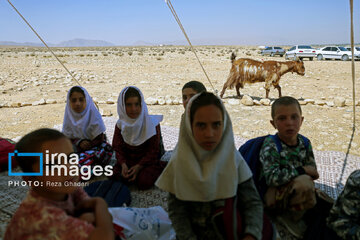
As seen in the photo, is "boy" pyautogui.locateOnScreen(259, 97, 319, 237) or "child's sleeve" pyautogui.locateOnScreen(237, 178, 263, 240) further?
"boy" pyautogui.locateOnScreen(259, 97, 319, 237)

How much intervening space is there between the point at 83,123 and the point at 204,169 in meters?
A: 2.27

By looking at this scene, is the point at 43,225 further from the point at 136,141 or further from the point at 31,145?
the point at 136,141

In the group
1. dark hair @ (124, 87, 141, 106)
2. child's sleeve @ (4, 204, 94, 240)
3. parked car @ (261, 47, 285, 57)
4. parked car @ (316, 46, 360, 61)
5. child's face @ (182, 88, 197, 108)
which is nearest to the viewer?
child's sleeve @ (4, 204, 94, 240)

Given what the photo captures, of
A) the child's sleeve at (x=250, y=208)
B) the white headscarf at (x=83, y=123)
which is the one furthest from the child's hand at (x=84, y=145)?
the child's sleeve at (x=250, y=208)

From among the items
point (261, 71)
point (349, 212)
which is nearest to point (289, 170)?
point (349, 212)

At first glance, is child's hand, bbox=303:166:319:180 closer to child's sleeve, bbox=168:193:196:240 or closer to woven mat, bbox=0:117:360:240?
woven mat, bbox=0:117:360:240

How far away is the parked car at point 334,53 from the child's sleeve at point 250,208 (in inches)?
832

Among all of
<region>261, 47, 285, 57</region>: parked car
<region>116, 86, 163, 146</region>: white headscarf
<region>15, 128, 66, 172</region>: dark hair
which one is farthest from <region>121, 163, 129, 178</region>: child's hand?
<region>261, 47, 285, 57</region>: parked car

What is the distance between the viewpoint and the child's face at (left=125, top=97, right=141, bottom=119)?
2.90 metres

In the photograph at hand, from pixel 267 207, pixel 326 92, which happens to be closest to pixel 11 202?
pixel 267 207

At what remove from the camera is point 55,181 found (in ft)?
4.01

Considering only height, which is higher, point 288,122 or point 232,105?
point 288,122

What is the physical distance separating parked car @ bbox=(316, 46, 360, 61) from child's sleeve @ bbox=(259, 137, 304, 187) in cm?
2060

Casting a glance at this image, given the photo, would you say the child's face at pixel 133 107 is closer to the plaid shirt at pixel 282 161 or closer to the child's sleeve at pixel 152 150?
the child's sleeve at pixel 152 150
